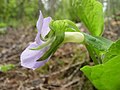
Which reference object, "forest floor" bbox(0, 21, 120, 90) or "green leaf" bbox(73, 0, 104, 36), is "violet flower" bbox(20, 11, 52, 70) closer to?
"green leaf" bbox(73, 0, 104, 36)

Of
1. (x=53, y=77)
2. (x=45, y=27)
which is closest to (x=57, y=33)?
(x=45, y=27)

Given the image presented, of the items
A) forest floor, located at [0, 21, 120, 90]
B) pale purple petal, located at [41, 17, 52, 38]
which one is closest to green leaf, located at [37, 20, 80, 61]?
pale purple petal, located at [41, 17, 52, 38]

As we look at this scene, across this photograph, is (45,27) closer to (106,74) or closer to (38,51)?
(38,51)

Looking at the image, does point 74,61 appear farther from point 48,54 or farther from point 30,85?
point 48,54

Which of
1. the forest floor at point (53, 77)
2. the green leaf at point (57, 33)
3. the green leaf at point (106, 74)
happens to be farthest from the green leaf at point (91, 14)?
the forest floor at point (53, 77)

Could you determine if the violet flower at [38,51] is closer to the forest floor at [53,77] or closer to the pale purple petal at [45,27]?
the pale purple petal at [45,27]

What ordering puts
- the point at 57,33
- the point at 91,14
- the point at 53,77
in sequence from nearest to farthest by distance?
the point at 57,33 < the point at 91,14 < the point at 53,77
